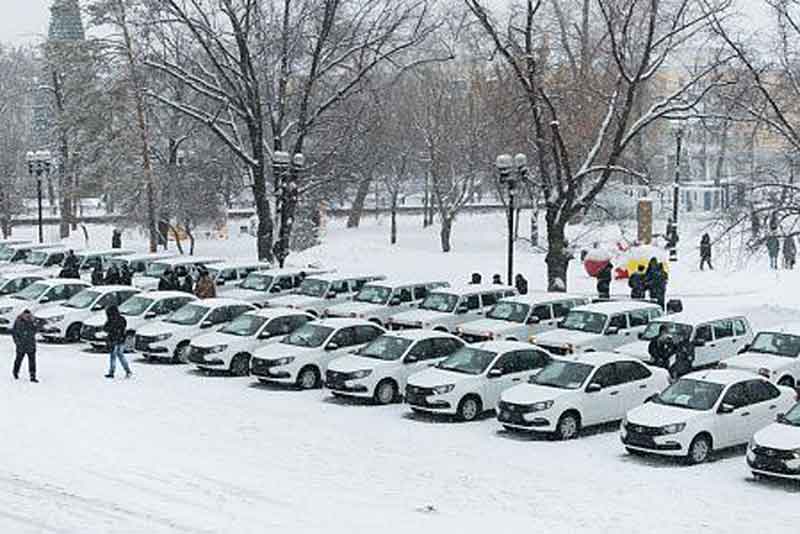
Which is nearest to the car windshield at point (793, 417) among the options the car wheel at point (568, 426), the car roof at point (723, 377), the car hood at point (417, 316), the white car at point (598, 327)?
the car roof at point (723, 377)

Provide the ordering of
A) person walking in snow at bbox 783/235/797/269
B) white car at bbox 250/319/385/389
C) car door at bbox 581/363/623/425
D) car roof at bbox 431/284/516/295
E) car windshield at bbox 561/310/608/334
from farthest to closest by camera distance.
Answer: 1. person walking in snow at bbox 783/235/797/269
2. car roof at bbox 431/284/516/295
3. car windshield at bbox 561/310/608/334
4. white car at bbox 250/319/385/389
5. car door at bbox 581/363/623/425

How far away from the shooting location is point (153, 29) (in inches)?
1903

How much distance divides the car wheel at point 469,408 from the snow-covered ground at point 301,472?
253mm

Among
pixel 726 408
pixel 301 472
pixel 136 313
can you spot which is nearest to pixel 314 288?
pixel 136 313

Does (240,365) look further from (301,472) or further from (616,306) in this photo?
(301,472)

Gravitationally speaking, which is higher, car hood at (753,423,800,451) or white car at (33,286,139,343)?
white car at (33,286,139,343)

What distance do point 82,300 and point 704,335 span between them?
15887 mm

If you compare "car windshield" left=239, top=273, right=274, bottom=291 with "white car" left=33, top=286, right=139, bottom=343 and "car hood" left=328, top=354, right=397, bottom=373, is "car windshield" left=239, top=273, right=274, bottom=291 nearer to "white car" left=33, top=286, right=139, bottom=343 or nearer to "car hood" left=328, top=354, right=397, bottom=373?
"white car" left=33, top=286, right=139, bottom=343

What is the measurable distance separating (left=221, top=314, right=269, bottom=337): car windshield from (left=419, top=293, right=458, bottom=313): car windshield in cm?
552

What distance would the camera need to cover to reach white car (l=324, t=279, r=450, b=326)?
108 ft

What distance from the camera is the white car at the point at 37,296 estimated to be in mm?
33812

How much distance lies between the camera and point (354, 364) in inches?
982

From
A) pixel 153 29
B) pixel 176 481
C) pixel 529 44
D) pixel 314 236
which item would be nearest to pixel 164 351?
pixel 176 481

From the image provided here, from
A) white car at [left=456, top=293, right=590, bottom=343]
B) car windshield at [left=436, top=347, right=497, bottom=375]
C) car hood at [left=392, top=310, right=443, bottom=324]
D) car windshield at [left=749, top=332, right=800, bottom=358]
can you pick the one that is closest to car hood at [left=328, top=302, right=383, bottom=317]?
car hood at [left=392, top=310, right=443, bottom=324]
